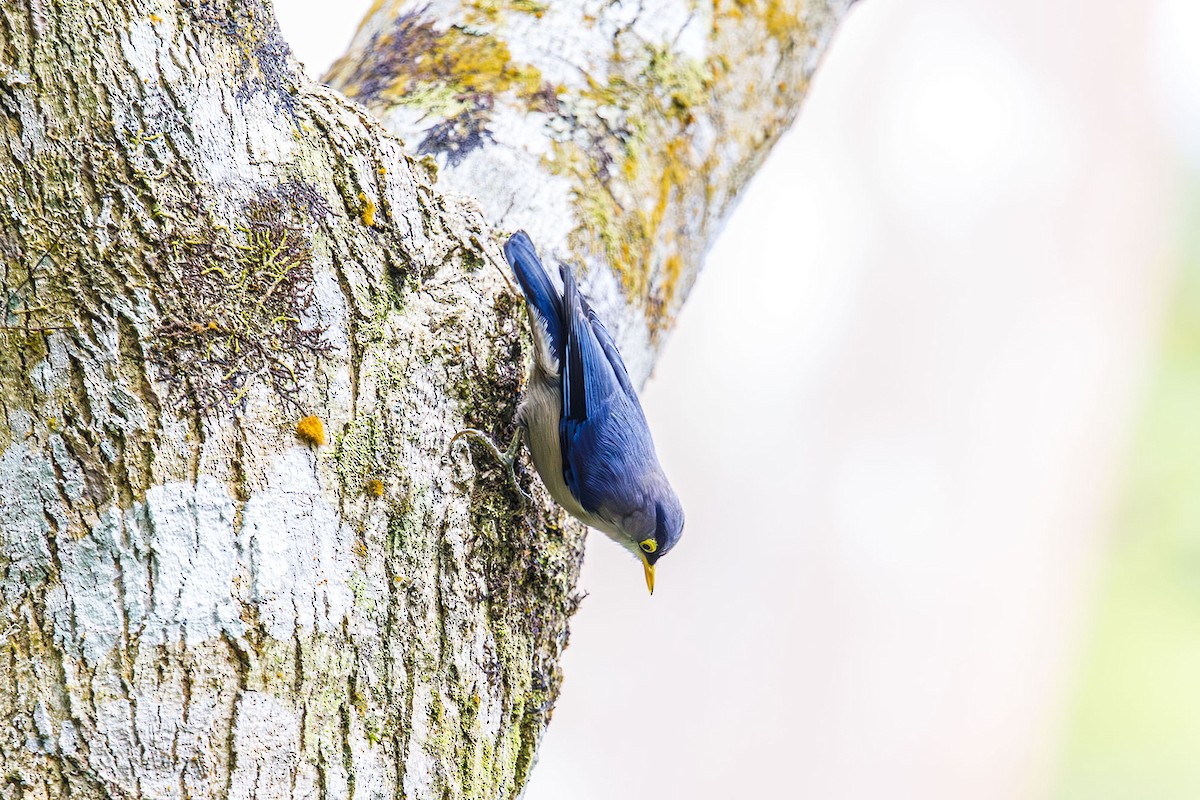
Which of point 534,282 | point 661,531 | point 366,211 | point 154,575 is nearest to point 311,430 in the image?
point 154,575

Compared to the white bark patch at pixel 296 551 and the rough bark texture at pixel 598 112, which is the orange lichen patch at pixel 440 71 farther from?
the white bark patch at pixel 296 551

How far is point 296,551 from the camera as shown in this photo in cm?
172

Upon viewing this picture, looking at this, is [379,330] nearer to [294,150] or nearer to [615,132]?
[294,150]

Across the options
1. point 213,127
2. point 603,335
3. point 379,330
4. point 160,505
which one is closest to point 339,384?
point 379,330

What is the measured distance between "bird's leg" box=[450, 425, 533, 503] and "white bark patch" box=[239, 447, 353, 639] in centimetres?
34

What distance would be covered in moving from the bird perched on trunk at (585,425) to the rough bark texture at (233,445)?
20 cm

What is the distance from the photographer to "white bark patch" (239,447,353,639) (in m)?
1.68

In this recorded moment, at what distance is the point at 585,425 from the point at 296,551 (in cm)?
98

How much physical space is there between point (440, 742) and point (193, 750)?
18.5 inches

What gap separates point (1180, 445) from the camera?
560 centimetres

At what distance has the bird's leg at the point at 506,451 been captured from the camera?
2.05m

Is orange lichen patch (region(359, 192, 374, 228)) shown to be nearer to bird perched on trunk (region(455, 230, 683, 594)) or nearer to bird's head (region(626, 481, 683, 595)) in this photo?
bird perched on trunk (region(455, 230, 683, 594))

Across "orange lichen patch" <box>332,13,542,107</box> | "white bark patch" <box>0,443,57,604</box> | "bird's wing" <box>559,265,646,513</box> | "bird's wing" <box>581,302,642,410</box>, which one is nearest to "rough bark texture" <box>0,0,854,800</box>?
"white bark patch" <box>0,443,57,604</box>

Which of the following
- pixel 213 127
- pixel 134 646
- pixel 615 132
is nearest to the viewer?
pixel 134 646
